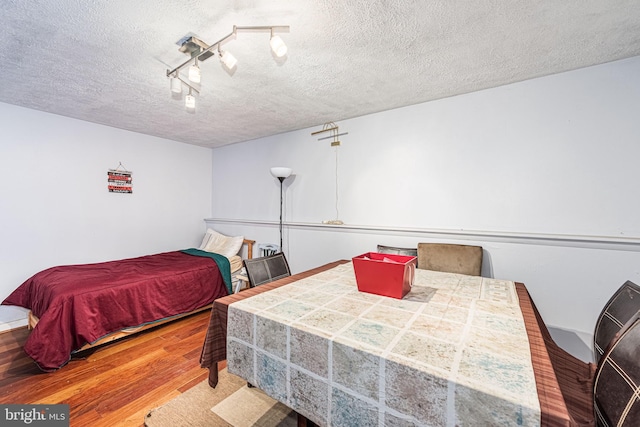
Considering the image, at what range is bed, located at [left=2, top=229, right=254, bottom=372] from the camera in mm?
1944

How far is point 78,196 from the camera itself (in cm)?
296

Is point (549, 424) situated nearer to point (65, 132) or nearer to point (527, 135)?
point (527, 135)

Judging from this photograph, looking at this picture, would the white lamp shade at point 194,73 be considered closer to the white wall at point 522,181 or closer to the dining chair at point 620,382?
the white wall at point 522,181

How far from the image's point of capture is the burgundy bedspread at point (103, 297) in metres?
1.93

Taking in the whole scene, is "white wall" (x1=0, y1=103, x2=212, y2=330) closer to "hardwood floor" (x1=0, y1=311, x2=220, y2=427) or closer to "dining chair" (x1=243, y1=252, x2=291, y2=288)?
"hardwood floor" (x1=0, y1=311, x2=220, y2=427)

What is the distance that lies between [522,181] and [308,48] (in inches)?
72.3

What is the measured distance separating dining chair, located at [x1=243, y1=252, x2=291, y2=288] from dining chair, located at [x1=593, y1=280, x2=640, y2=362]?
168cm

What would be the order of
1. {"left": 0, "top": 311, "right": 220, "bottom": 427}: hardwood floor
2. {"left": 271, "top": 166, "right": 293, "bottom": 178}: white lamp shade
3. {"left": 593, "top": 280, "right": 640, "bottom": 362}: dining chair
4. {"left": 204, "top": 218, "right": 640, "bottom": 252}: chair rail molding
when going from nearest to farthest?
{"left": 593, "top": 280, "right": 640, "bottom": 362}: dining chair < {"left": 0, "top": 311, "right": 220, "bottom": 427}: hardwood floor < {"left": 204, "top": 218, "right": 640, "bottom": 252}: chair rail molding < {"left": 271, "top": 166, "right": 293, "bottom": 178}: white lamp shade

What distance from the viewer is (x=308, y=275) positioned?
1680mm

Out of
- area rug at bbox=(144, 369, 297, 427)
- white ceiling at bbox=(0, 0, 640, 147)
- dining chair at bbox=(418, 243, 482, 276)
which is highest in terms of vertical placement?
white ceiling at bbox=(0, 0, 640, 147)

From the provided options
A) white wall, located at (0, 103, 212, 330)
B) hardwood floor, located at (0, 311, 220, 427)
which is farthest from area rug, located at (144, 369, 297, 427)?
white wall, located at (0, 103, 212, 330)

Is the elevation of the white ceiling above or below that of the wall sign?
above

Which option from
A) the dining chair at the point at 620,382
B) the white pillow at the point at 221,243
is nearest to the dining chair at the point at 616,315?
the dining chair at the point at 620,382
